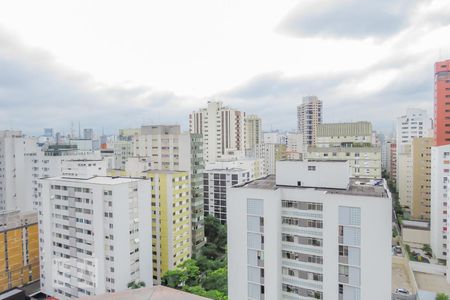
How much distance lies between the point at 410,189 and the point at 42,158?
47.9m

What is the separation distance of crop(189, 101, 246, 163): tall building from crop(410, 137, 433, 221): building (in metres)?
27.9

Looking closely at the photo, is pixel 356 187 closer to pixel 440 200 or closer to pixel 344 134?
pixel 440 200

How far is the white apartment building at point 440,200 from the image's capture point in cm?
2891

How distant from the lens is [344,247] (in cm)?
1192

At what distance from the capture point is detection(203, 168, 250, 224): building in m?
37.7

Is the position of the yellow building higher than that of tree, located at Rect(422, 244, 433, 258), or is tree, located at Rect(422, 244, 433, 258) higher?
the yellow building

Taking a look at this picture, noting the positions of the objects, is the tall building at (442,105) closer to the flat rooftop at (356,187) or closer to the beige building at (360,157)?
the beige building at (360,157)

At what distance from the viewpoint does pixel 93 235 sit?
20.6 meters

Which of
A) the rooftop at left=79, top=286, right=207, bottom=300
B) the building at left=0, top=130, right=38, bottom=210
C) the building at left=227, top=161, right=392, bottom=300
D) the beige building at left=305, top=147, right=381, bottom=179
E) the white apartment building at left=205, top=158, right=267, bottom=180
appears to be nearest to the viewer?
the rooftop at left=79, top=286, right=207, bottom=300

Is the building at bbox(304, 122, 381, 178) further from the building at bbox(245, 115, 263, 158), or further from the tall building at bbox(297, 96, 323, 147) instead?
the tall building at bbox(297, 96, 323, 147)

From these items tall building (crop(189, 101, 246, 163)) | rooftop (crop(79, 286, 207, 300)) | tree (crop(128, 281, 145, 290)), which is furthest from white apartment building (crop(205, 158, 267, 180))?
rooftop (crop(79, 286, 207, 300))

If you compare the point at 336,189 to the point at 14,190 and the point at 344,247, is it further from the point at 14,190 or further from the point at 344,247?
the point at 14,190

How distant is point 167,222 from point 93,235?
6.21 metres

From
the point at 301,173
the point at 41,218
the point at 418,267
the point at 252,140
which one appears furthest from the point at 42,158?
the point at 252,140
